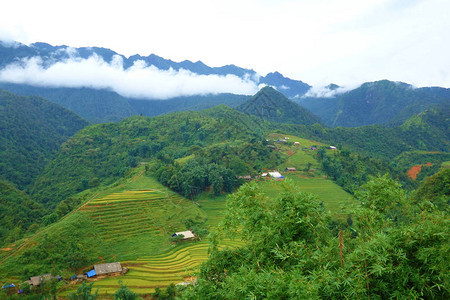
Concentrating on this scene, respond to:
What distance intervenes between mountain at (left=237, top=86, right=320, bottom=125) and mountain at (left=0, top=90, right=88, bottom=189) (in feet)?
283

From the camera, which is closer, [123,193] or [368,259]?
[368,259]

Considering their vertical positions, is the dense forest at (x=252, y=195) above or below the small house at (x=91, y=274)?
above

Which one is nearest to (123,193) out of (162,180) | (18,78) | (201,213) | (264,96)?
(162,180)

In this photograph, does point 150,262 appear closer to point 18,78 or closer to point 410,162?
point 410,162

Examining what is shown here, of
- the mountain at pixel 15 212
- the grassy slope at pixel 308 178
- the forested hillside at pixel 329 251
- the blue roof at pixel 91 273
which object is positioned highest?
the forested hillside at pixel 329 251

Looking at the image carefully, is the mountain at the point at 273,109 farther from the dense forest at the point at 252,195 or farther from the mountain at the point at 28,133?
the mountain at the point at 28,133

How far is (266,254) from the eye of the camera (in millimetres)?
6609

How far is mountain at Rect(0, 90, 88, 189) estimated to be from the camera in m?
72.9

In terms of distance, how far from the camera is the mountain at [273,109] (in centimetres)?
13648

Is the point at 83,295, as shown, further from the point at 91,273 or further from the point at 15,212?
the point at 15,212

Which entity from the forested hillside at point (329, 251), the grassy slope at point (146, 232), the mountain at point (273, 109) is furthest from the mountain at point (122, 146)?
the forested hillside at point (329, 251)

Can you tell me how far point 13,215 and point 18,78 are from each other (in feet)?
662

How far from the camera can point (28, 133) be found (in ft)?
301

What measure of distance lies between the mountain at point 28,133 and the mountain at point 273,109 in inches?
3398
